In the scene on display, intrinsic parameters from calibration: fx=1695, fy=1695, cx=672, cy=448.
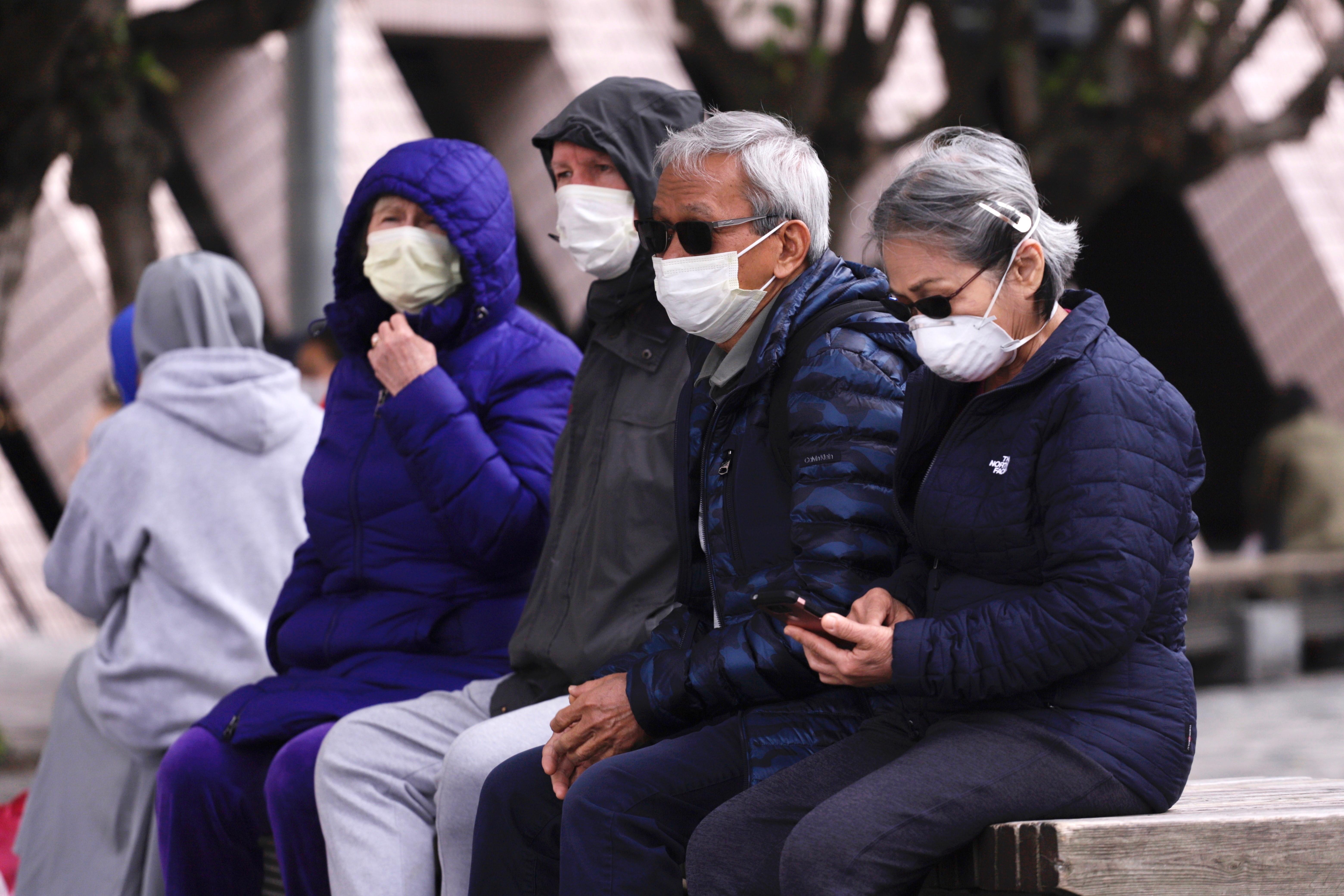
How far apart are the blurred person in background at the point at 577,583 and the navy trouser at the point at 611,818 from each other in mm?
137

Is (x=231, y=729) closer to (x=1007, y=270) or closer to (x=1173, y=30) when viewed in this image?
(x=1007, y=270)

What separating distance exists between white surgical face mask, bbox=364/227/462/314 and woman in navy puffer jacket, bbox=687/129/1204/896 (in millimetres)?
1422

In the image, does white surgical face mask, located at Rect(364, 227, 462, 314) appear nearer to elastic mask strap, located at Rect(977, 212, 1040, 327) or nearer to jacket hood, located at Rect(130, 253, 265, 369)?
jacket hood, located at Rect(130, 253, 265, 369)

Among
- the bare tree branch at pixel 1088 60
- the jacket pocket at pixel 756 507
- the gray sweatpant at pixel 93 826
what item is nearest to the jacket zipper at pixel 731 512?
the jacket pocket at pixel 756 507

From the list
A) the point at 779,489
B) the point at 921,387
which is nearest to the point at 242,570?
the point at 779,489

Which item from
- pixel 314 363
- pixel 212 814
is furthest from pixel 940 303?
pixel 314 363

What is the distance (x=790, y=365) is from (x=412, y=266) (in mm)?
1258

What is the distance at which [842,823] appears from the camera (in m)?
2.67

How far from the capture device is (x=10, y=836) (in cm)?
491

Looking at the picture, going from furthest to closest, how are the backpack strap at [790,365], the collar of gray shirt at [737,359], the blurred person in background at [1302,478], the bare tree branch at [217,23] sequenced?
1. the blurred person in background at [1302,478]
2. the bare tree branch at [217,23]
3. the collar of gray shirt at [737,359]
4. the backpack strap at [790,365]

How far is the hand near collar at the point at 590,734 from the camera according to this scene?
322 cm

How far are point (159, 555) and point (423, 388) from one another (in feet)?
3.21

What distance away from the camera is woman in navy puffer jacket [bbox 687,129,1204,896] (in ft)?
8.73

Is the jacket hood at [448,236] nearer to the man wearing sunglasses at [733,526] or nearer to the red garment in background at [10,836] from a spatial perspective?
the man wearing sunglasses at [733,526]
